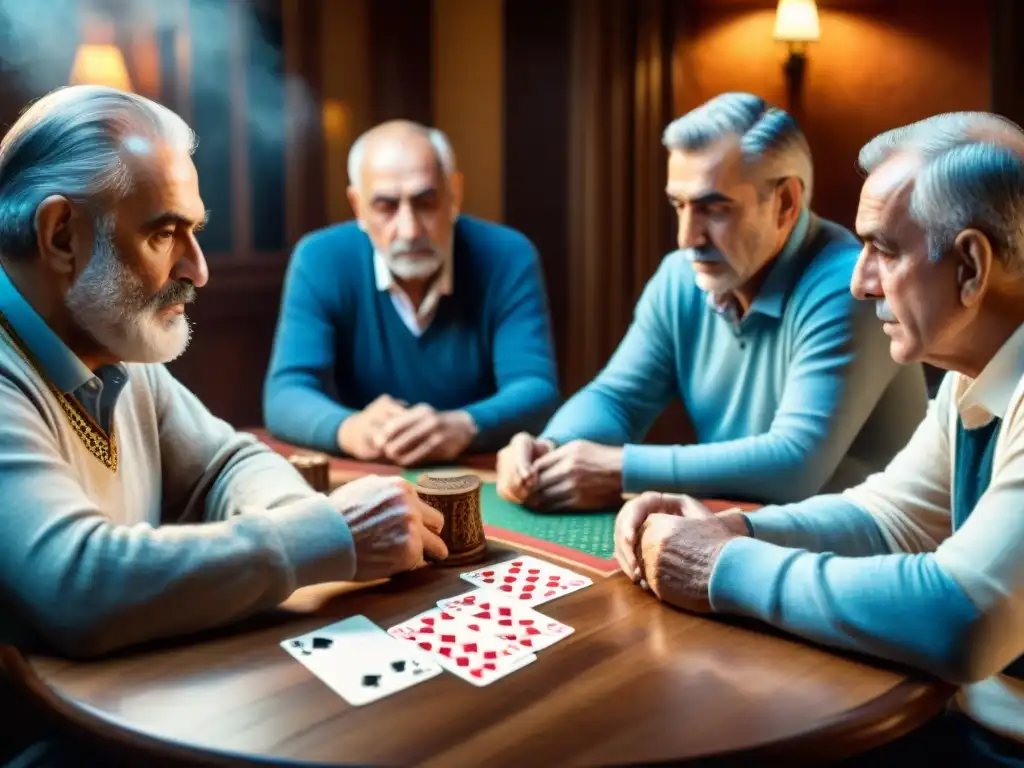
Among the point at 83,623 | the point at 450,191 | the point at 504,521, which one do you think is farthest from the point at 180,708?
the point at 450,191

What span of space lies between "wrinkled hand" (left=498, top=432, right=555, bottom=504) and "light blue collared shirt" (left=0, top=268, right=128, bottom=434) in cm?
72

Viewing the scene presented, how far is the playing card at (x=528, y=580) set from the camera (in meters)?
1.43

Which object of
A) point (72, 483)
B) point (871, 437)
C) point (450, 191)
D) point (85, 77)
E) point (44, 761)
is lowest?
point (44, 761)

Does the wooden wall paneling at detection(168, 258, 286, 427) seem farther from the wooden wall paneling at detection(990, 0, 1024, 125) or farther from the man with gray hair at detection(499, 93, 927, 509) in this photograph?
the wooden wall paneling at detection(990, 0, 1024, 125)

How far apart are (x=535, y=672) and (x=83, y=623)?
0.52 meters

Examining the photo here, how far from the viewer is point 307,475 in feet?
6.09

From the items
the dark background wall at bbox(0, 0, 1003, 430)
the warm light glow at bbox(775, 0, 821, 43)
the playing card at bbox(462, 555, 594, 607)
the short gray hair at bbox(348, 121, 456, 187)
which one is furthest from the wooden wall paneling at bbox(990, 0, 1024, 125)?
the playing card at bbox(462, 555, 594, 607)

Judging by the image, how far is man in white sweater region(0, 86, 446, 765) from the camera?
3.96 feet

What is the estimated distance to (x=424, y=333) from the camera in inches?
103

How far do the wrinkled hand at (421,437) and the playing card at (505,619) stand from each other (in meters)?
0.73

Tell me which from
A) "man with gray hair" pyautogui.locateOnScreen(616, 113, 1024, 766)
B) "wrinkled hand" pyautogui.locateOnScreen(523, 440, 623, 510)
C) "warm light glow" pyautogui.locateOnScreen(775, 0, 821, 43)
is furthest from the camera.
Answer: "warm light glow" pyautogui.locateOnScreen(775, 0, 821, 43)

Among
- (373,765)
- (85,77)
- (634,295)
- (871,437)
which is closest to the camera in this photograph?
(373,765)

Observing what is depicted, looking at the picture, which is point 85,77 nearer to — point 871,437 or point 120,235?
point 120,235

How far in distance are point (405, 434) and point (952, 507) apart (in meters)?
1.09
